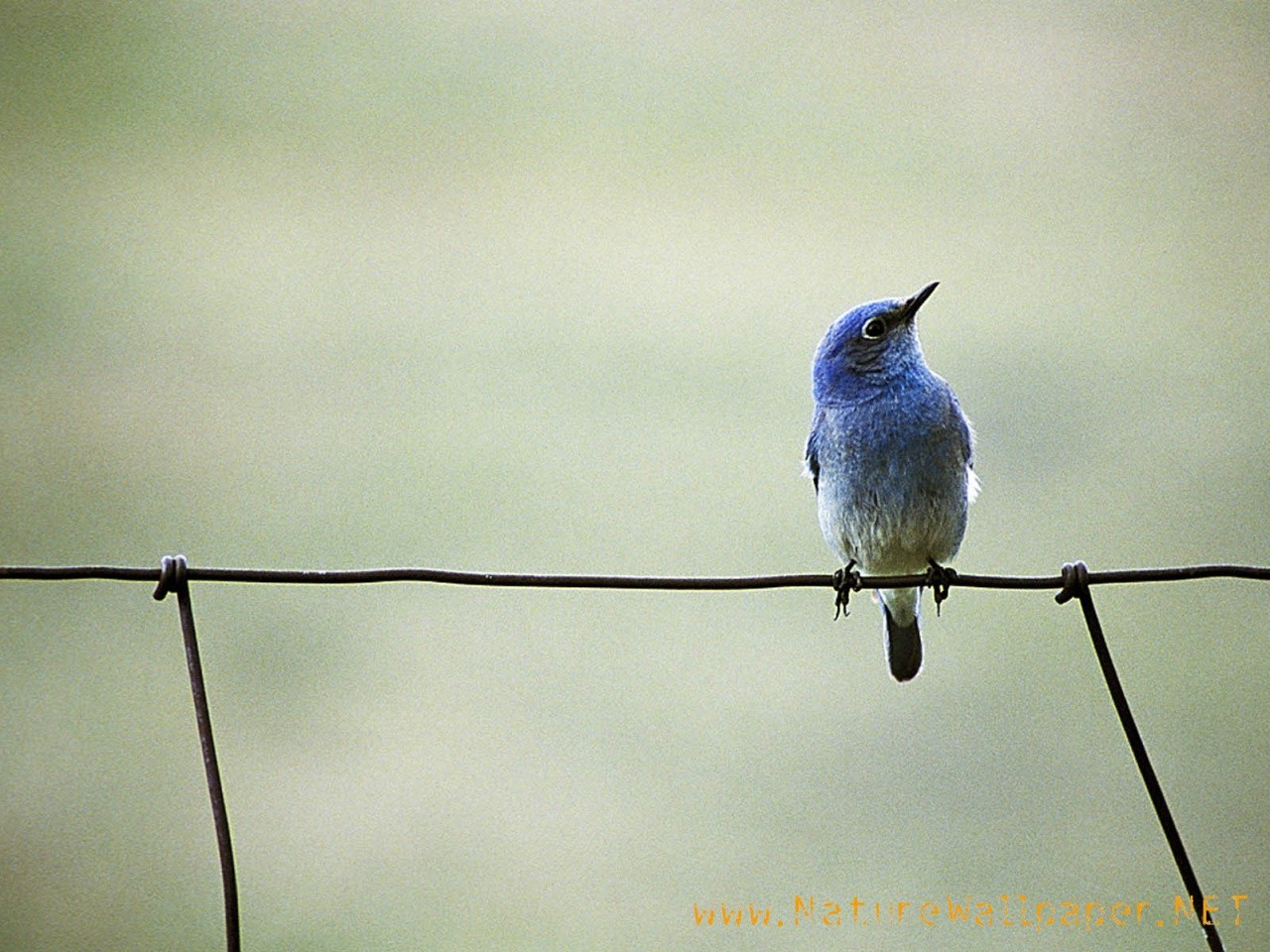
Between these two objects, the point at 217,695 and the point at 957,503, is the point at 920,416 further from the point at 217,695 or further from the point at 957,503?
the point at 217,695

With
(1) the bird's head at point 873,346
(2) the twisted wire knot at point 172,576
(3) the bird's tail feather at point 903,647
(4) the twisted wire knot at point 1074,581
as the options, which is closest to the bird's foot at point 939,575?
(3) the bird's tail feather at point 903,647

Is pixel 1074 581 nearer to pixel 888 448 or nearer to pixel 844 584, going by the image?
pixel 844 584

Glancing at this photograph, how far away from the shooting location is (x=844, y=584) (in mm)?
2434

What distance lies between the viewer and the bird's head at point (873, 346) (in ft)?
10.7

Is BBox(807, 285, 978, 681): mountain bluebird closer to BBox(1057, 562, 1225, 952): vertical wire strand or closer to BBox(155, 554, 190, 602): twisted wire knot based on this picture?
BBox(1057, 562, 1225, 952): vertical wire strand

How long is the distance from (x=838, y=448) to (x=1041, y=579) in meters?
1.37

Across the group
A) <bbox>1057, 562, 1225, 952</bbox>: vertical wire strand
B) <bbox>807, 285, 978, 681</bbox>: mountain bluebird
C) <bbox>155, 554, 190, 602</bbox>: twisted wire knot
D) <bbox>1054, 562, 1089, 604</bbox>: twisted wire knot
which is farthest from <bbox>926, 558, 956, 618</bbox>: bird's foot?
<bbox>155, 554, 190, 602</bbox>: twisted wire knot

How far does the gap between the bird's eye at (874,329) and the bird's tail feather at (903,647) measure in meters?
0.72

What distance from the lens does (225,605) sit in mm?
9734

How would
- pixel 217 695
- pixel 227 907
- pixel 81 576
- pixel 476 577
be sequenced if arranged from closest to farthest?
1. pixel 227 907
2. pixel 81 576
3. pixel 476 577
4. pixel 217 695

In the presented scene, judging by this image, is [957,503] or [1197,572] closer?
[1197,572]

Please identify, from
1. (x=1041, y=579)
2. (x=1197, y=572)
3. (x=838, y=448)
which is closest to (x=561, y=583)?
(x=1041, y=579)

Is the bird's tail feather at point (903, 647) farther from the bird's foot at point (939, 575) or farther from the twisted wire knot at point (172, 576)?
the twisted wire knot at point (172, 576)

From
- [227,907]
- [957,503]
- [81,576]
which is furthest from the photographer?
[957,503]
